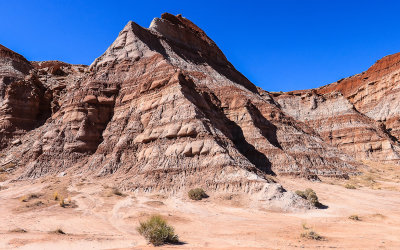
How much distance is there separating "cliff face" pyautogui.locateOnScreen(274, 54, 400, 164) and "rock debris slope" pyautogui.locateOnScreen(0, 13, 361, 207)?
37.1 ft

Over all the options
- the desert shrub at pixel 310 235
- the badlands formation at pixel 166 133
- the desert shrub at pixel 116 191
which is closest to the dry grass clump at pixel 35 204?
the badlands formation at pixel 166 133

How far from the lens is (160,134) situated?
30.3 metres

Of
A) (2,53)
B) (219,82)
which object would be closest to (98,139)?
(219,82)

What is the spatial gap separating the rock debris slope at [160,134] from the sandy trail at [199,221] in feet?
9.51

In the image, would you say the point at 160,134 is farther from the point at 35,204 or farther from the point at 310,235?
the point at 310,235

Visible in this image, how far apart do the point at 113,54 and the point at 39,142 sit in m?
18.2

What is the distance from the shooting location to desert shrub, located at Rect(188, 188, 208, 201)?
74.1 feet

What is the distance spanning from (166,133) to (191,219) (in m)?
13.3

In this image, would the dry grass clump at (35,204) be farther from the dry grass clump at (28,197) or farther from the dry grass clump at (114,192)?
the dry grass clump at (114,192)

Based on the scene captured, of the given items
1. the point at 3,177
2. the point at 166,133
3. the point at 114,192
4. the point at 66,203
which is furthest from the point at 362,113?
the point at 3,177

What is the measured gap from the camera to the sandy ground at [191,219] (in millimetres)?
11727

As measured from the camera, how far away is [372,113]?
6850cm

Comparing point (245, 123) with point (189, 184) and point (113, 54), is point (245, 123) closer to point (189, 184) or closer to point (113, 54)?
point (189, 184)

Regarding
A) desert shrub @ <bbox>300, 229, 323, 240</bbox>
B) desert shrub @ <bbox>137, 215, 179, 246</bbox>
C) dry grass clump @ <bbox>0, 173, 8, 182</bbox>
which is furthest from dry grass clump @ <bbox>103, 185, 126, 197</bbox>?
dry grass clump @ <bbox>0, 173, 8, 182</bbox>
